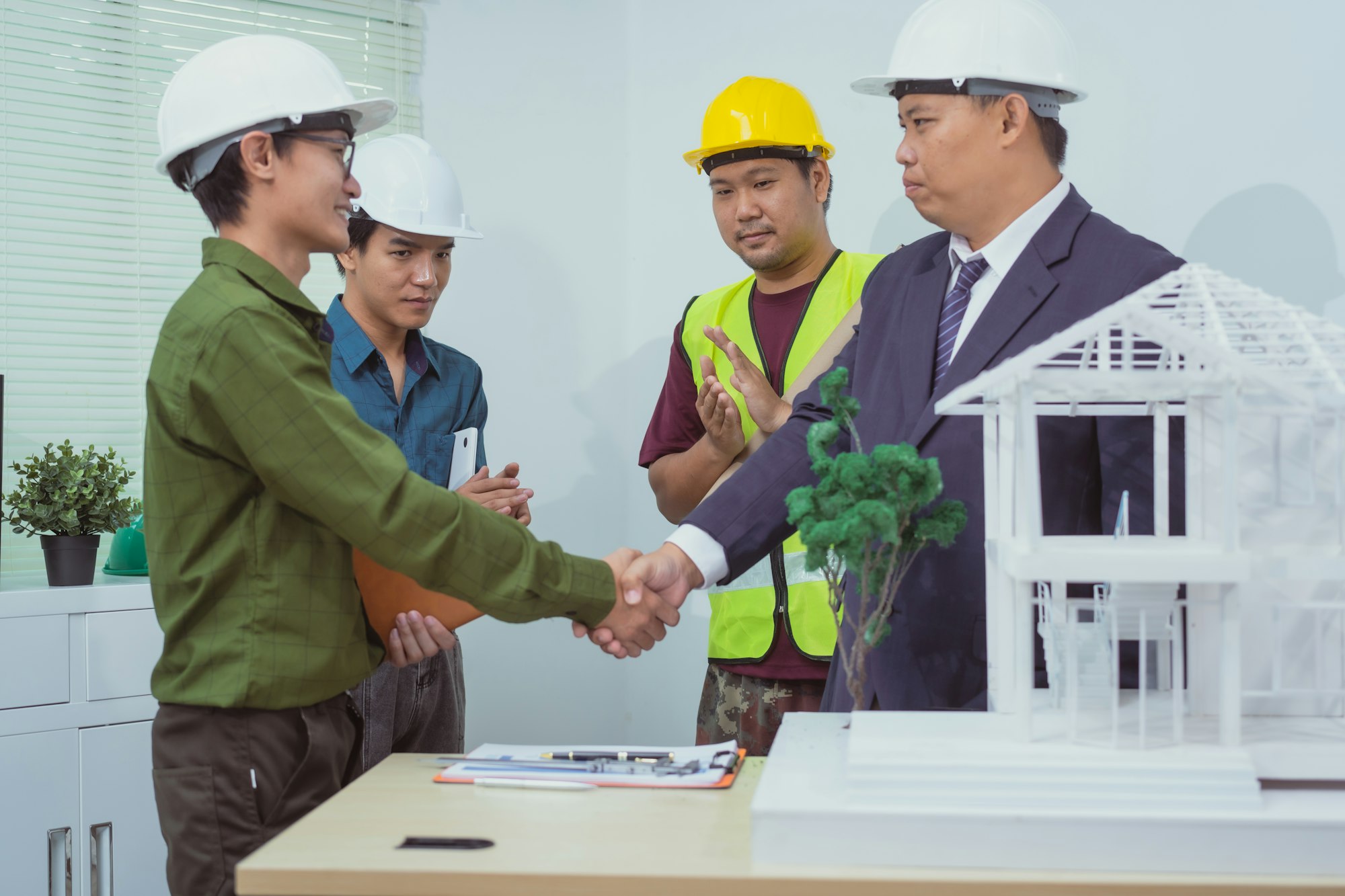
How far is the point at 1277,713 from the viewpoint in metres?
1.38

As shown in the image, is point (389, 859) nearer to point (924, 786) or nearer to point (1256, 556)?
point (924, 786)

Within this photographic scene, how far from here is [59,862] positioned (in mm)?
2789

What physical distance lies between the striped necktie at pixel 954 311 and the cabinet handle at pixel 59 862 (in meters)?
2.39

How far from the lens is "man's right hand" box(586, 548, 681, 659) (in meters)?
1.82

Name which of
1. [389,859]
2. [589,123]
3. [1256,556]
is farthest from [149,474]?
[589,123]

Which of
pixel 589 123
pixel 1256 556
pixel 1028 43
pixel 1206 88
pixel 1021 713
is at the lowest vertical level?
pixel 1021 713

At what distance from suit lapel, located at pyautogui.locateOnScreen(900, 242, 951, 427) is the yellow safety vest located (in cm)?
84

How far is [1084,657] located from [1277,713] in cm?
25

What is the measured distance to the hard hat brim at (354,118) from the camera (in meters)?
1.67

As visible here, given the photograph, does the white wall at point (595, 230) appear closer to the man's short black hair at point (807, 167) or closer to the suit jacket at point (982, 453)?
the man's short black hair at point (807, 167)

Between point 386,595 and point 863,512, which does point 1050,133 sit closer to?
point 863,512

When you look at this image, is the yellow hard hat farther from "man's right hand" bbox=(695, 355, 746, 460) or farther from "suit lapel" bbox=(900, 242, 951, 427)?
"suit lapel" bbox=(900, 242, 951, 427)

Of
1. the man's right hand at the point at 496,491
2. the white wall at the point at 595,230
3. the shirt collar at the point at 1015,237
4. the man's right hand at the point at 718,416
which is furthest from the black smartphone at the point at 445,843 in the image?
the white wall at the point at 595,230

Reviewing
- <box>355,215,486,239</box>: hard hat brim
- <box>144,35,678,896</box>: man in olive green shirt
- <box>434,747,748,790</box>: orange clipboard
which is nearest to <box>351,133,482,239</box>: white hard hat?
<box>355,215,486,239</box>: hard hat brim
